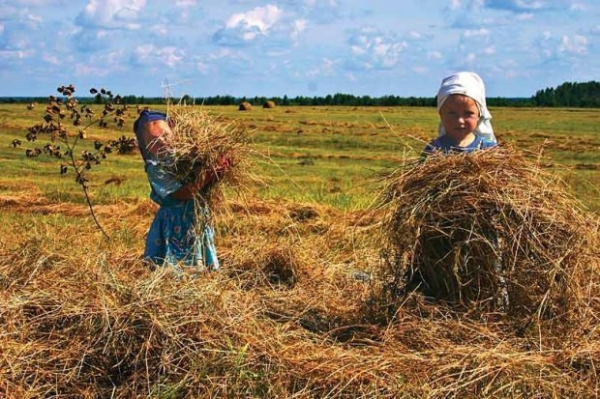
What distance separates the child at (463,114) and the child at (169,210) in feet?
4.37

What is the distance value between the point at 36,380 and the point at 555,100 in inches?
2992

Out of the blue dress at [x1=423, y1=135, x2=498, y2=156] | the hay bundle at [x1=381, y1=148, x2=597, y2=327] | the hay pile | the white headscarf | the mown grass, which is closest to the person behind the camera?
the hay pile

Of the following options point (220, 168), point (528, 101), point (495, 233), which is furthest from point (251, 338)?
point (528, 101)

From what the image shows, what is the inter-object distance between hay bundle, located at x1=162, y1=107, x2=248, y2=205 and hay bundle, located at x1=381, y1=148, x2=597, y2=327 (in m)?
1.25

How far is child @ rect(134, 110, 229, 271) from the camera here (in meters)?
4.95

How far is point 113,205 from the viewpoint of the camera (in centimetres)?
974

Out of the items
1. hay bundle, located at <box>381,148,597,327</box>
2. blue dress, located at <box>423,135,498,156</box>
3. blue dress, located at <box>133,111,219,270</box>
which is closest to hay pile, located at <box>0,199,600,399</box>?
hay bundle, located at <box>381,148,597,327</box>

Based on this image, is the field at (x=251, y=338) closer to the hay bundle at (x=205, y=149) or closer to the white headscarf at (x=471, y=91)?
the hay bundle at (x=205, y=149)

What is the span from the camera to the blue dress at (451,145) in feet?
14.2

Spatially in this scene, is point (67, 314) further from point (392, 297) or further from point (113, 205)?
point (113, 205)

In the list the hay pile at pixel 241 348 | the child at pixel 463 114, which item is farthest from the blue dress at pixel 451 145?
the hay pile at pixel 241 348

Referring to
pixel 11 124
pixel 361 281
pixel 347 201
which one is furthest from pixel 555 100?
pixel 361 281

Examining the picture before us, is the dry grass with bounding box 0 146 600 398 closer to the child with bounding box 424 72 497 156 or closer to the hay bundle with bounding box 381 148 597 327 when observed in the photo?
the hay bundle with bounding box 381 148 597 327

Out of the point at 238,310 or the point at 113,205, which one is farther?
the point at 113,205
